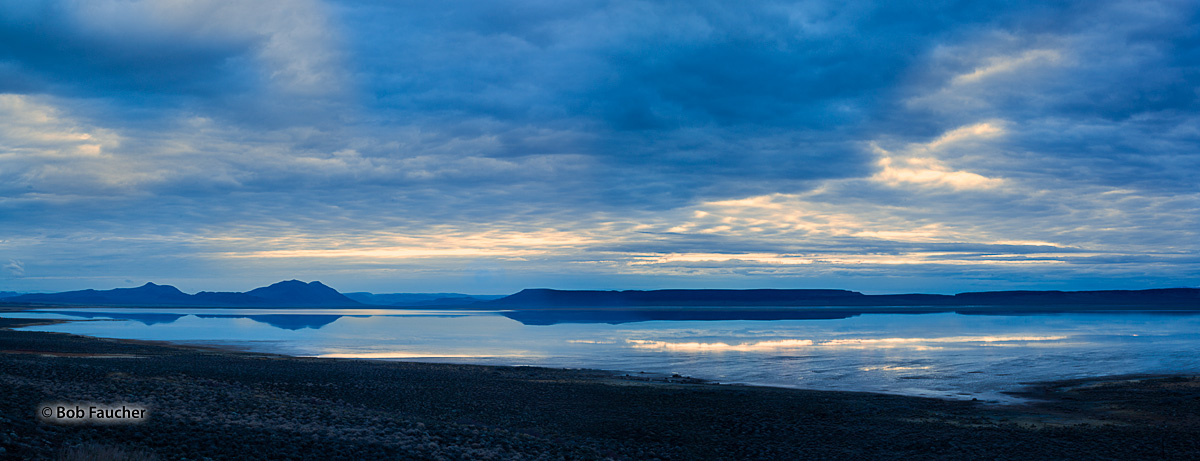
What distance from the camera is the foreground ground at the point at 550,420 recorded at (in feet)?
44.1

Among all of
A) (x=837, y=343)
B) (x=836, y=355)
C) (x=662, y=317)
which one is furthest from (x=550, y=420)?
(x=662, y=317)

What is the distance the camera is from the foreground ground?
13430 millimetres

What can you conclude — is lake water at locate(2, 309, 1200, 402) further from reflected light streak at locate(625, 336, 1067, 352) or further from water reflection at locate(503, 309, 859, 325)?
water reflection at locate(503, 309, 859, 325)

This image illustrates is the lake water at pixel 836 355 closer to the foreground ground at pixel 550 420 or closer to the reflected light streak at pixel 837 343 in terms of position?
the reflected light streak at pixel 837 343

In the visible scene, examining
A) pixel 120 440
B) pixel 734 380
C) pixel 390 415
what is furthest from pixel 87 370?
pixel 734 380

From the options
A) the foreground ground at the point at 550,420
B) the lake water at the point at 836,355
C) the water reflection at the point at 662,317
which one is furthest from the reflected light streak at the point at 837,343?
the water reflection at the point at 662,317

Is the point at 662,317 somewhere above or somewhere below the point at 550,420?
above

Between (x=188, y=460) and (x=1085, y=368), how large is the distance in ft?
128

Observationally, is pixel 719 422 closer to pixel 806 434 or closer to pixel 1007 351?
pixel 806 434

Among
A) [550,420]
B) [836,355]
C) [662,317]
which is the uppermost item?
[662,317]

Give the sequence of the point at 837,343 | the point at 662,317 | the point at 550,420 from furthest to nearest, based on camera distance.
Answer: the point at 662,317, the point at 837,343, the point at 550,420

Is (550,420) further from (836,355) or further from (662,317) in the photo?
(662,317)

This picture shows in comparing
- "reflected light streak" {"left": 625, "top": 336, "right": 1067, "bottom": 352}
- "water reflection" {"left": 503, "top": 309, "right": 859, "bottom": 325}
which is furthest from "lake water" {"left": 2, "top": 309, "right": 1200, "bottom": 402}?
"water reflection" {"left": 503, "top": 309, "right": 859, "bottom": 325}

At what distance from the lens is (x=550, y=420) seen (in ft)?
68.2
